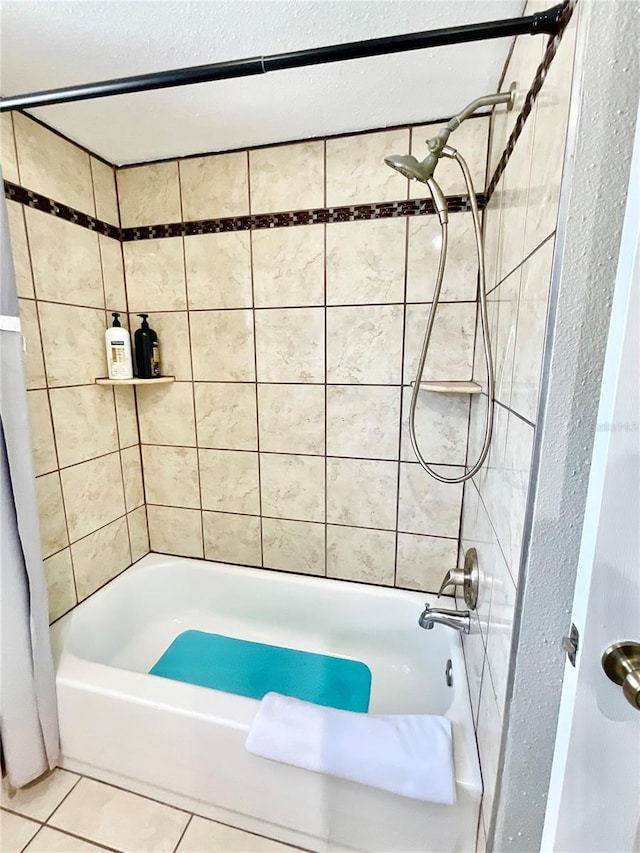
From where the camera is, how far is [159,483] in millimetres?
1751

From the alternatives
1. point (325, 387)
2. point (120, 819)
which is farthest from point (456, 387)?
point (120, 819)

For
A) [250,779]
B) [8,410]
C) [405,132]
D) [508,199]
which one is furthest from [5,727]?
[405,132]

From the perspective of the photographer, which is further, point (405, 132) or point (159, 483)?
point (159, 483)

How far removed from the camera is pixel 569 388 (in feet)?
1.77

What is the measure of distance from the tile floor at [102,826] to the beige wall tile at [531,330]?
1325 mm

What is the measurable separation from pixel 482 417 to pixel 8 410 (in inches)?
52.5

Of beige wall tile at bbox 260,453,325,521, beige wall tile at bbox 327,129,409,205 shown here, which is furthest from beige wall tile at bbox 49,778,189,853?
beige wall tile at bbox 327,129,409,205

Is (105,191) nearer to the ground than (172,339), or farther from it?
farther from it

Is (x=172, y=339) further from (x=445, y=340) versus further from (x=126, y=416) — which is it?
(x=445, y=340)

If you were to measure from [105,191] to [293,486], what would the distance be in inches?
56.0

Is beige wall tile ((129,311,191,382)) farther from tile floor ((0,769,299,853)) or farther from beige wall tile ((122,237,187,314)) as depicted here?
tile floor ((0,769,299,853))

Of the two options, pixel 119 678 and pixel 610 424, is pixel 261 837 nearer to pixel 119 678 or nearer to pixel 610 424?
pixel 119 678

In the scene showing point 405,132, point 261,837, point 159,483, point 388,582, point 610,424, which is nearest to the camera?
point 610,424

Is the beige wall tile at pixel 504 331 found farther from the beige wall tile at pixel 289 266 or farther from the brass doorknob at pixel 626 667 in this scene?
the beige wall tile at pixel 289 266
